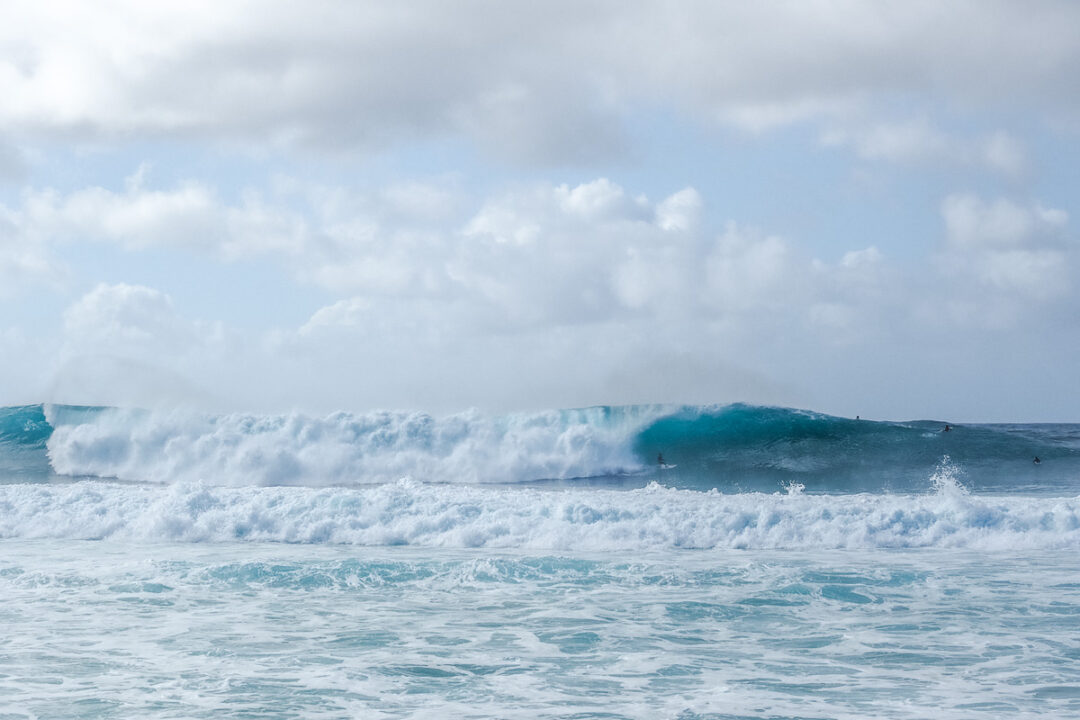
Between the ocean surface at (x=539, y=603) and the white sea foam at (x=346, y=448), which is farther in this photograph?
the white sea foam at (x=346, y=448)

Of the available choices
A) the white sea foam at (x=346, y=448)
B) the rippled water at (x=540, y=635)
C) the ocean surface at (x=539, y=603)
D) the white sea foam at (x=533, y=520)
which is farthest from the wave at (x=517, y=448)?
the rippled water at (x=540, y=635)

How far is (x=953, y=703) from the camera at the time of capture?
6.24 m

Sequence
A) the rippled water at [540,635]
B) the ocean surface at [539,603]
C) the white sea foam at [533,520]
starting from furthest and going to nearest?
1. the white sea foam at [533,520]
2. the ocean surface at [539,603]
3. the rippled water at [540,635]

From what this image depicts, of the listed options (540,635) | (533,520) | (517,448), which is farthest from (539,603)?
(517,448)

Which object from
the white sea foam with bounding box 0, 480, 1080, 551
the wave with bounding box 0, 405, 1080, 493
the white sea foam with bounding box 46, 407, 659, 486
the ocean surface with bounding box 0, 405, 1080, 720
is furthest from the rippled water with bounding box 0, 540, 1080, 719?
the white sea foam with bounding box 46, 407, 659, 486

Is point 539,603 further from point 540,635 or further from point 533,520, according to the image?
point 533,520

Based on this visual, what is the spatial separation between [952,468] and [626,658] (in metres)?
18.6

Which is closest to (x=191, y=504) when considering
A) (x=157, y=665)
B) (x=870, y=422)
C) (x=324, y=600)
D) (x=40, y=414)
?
(x=324, y=600)

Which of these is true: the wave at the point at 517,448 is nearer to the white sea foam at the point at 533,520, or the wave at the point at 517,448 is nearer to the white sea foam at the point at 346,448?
the white sea foam at the point at 346,448

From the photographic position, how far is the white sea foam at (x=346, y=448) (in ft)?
80.7

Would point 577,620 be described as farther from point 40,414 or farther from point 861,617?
point 40,414

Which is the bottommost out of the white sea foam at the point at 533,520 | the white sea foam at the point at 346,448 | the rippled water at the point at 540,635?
the rippled water at the point at 540,635

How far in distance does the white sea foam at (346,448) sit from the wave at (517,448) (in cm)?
4

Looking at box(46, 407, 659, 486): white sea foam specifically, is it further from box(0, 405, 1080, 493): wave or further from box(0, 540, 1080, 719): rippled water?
box(0, 540, 1080, 719): rippled water
